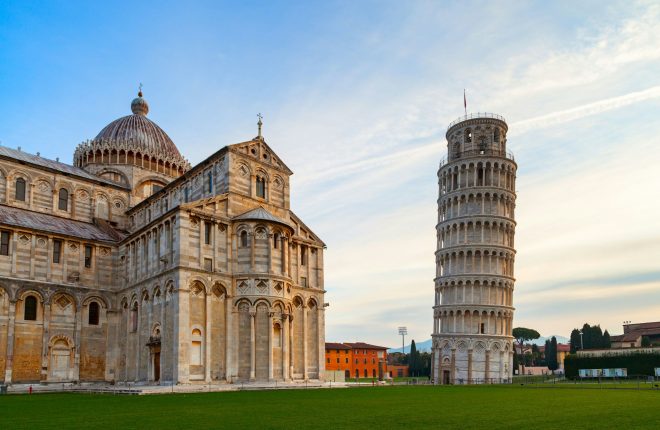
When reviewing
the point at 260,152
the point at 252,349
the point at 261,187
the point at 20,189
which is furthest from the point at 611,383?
the point at 20,189

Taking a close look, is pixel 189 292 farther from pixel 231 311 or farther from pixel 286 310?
pixel 286 310

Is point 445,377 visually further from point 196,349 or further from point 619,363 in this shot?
point 196,349

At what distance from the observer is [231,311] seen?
4009cm

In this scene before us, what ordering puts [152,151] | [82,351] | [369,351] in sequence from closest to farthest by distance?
[82,351] → [152,151] → [369,351]

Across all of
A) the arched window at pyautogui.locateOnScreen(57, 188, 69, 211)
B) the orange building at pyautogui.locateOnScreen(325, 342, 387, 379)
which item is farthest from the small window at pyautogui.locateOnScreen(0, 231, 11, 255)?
the orange building at pyautogui.locateOnScreen(325, 342, 387, 379)

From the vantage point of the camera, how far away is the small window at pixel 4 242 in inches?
1625

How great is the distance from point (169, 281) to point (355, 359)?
3079 inches

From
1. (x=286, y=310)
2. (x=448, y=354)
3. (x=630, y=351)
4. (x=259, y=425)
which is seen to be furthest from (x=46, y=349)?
(x=630, y=351)

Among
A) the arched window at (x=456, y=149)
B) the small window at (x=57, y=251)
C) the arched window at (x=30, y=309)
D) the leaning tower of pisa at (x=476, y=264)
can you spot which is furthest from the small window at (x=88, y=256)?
the arched window at (x=456, y=149)

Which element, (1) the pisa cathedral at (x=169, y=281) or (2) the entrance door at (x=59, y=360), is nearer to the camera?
(1) the pisa cathedral at (x=169, y=281)

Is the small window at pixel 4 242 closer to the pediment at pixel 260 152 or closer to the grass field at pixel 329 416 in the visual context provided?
the pediment at pixel 260 152

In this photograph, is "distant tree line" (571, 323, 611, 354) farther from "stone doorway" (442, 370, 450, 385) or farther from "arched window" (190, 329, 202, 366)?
"arched window" (190, 329, 202, 366)

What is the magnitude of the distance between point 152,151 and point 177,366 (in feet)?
90.5

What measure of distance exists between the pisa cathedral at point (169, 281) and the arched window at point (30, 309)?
0.24ft
